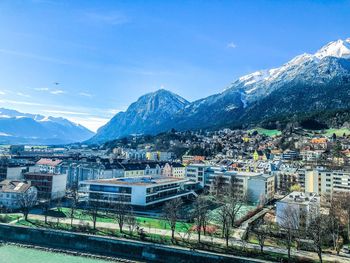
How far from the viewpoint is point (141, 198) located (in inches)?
1978

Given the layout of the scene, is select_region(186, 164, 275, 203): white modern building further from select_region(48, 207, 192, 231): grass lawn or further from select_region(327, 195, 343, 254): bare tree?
select_region(48, 207, 192, 231): grass lawn

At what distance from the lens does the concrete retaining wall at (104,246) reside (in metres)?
31.5

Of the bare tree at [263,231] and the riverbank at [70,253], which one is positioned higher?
the bare tree at [263,231]

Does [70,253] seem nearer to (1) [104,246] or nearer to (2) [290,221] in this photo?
(1) [104,246]

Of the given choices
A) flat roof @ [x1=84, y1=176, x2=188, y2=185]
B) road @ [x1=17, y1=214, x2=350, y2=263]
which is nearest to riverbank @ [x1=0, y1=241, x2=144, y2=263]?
road @ [x1=17, y1=214, x2=350, y2=263]

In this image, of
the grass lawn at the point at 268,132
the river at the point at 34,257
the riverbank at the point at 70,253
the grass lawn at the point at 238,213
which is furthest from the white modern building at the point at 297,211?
the grass lawn at the point at 268,132

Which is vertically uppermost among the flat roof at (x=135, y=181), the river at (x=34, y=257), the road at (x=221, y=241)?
the flat roof at (x=135, y=181)

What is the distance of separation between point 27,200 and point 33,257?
14.1 meters

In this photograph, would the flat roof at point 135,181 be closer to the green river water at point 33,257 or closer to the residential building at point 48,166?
the green river water at point 33,257

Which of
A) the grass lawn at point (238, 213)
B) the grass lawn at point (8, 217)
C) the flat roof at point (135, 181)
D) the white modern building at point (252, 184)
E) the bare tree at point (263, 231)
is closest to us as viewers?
the bare tree at point (263, 231)

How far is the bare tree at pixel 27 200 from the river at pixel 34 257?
8152 mm

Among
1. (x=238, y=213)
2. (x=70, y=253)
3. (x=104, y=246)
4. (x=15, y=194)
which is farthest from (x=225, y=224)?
(x=15, y=194)

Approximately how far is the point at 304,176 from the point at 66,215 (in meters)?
46.8

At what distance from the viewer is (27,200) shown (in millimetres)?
45125
